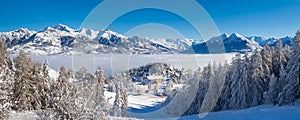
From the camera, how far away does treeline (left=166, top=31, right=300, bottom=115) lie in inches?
1638

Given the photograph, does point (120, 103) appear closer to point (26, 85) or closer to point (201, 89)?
point (201, 89)

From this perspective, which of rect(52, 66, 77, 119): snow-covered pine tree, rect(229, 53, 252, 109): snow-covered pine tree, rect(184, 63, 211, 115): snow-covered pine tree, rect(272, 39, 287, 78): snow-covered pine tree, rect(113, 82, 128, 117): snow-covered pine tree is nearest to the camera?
rect(52, 66, 77, 119): snow-covered pine tree

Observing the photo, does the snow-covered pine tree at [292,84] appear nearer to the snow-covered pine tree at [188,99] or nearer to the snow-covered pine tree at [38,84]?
the snow-covered pine tree at [188,99]

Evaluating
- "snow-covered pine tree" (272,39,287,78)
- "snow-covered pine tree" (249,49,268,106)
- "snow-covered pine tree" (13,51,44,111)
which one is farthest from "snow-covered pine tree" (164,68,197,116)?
"snow-covered pine tree" (13,51,44,111)

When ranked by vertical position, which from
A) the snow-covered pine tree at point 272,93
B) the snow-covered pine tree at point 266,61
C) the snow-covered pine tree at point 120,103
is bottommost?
the snow-covered pine tree at point 120,103

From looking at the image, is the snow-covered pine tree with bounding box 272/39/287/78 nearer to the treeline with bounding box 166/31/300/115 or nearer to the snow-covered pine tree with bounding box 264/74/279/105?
the treeline with bounding box 166/31/300/115

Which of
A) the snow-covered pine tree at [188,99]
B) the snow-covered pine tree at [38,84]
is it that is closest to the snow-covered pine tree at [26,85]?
the snow-covered pine tree at [38,84]

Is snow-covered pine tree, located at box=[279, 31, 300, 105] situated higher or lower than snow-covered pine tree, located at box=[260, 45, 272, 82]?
lower

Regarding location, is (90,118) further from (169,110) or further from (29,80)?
(169,110)

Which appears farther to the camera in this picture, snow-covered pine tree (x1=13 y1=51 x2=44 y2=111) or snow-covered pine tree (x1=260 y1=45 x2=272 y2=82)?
snow-covered pine tree (x1=260 y1=45 x2=272 y2=82)

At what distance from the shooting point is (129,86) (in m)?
169

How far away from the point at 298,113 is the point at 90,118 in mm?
22911

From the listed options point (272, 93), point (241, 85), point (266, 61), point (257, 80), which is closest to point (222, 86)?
point (241, 85)

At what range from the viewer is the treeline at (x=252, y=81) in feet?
136
